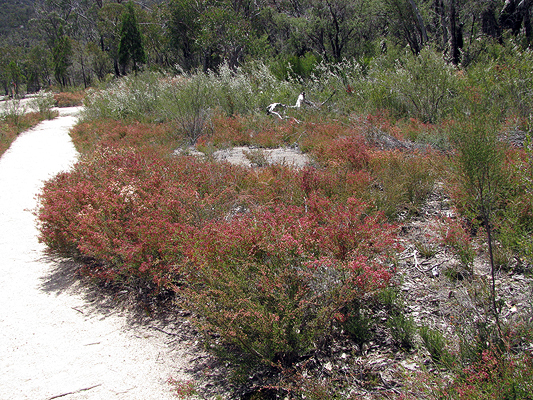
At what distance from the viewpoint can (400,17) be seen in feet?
55.1

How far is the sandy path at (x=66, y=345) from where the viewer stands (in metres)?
2.74

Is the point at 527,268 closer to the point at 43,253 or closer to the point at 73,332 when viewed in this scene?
the point at 73,332

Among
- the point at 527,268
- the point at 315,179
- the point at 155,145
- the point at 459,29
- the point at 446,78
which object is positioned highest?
the point at 459,29

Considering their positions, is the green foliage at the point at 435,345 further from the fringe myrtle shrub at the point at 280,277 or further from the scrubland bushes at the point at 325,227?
the fringe myrtle shrub at the point at 280,277

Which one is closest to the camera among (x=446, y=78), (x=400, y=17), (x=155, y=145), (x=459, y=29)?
(x=446, y=78)

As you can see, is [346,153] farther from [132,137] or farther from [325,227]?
[132,137]

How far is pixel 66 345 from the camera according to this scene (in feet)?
10.5

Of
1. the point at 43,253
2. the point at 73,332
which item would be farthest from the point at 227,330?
the point at 43,253

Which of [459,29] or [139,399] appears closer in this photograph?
[139,399]

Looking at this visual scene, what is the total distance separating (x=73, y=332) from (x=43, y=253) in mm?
2202

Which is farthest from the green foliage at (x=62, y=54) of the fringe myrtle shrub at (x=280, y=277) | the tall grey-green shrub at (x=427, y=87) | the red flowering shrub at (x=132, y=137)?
the fringe myrtle shrub at (x=280, y=277)

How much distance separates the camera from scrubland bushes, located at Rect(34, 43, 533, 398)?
2604 millimetres

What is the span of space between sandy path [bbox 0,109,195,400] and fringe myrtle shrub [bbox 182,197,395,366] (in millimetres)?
588

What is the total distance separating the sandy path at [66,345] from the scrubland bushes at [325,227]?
1.28 ft
